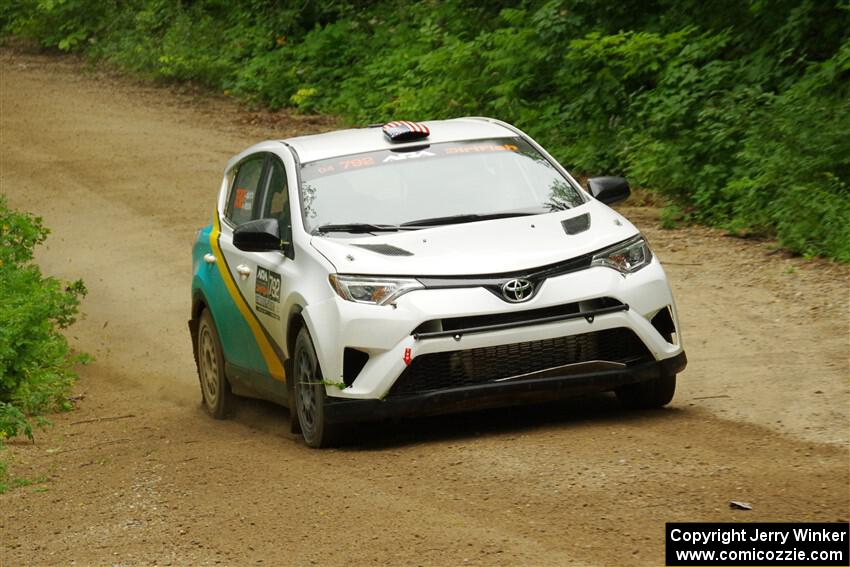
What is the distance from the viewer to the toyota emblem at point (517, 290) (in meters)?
7.60

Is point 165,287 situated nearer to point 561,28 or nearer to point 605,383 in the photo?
point 561,28

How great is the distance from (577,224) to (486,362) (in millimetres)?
1119

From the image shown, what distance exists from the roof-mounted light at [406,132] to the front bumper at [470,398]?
6.65 feet

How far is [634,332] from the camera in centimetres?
788

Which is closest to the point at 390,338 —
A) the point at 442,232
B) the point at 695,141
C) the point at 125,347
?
the point at 442,232

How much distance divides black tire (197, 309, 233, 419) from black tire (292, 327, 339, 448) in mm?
1900

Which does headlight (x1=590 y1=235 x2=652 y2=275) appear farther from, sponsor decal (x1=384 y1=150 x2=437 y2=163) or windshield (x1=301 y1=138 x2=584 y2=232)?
sponsor decal (x1=384 y1=150 x2=437 y2=163)

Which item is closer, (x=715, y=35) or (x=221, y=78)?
(x=715, y=35)

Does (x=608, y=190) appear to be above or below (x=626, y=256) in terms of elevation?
above

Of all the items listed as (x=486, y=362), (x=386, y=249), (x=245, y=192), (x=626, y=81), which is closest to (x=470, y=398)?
(x=486, y=362)

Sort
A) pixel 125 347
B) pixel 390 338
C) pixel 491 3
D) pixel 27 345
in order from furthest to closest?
pixel 491 3 < pixel 125 347 < pixel 27 345 < pixel 390 338

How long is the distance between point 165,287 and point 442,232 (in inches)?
337

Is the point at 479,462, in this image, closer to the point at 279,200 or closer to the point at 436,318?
the point at 436,318

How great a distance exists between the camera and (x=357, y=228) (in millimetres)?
8383
